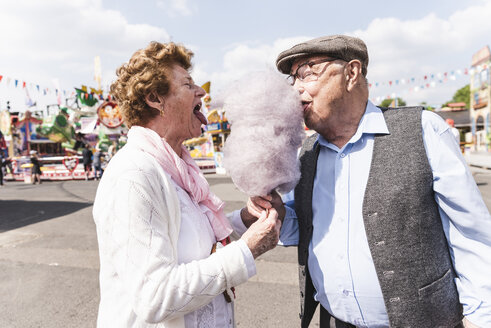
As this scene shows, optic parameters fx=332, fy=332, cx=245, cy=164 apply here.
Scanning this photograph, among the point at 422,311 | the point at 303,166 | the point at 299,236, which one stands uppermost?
the point at 303,166

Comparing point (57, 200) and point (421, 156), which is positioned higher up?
point (421, 156)

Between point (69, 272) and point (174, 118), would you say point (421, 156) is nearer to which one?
point (174, 118)

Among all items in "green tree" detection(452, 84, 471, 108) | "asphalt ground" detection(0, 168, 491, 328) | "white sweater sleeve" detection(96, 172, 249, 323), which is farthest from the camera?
"green tree" detection(452, 84, 471, 108)

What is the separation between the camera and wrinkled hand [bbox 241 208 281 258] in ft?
4.52

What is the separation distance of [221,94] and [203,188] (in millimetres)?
459

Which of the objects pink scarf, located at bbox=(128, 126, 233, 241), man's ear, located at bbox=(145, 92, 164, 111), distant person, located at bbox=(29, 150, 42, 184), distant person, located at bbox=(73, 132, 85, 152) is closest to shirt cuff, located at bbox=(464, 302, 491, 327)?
pink scarf, located at bbox=(128, 126, 233, 241)

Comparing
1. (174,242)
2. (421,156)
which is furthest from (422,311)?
(174,242)

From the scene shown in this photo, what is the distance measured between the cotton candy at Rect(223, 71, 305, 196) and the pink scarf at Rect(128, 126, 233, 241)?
0.18 metres

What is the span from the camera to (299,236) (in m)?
1.83

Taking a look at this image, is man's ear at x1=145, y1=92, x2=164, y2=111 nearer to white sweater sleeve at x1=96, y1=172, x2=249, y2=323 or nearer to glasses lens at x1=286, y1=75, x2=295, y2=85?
white sweater sleeve at x1=96, y1=172, x2=249, y2=323

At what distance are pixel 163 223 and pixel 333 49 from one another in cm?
112

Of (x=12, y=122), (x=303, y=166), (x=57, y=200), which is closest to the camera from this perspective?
(x=303, y=166)

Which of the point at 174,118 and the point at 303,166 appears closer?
the point at 174,118

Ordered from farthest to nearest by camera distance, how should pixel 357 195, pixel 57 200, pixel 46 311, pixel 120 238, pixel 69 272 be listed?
pixel 57 200
pixel 69 272
pixel 46 311
pixel 357 195
pixel 120 238
